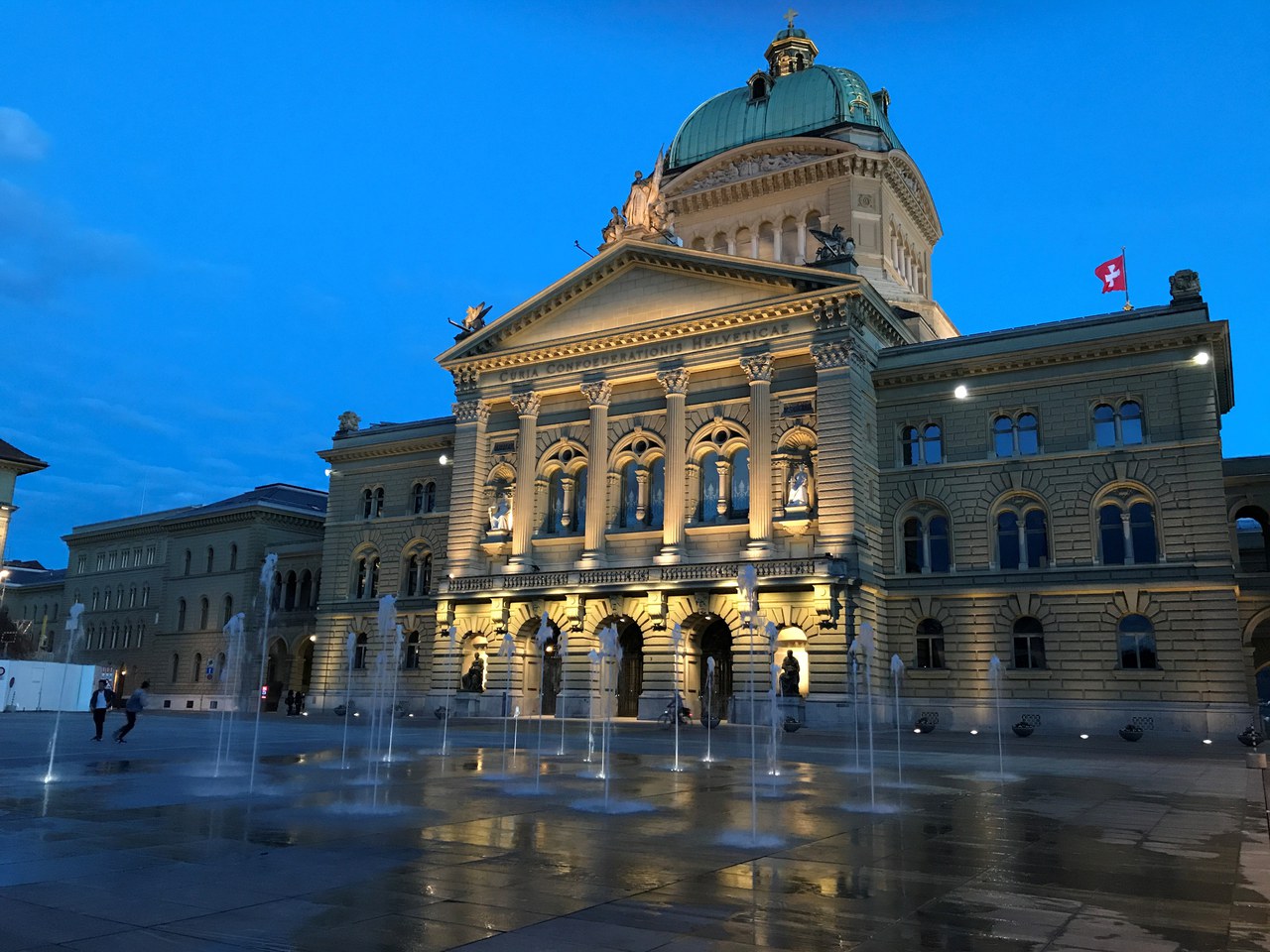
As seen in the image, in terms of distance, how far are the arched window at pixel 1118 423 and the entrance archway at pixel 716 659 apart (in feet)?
57.6

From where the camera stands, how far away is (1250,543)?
4869cm

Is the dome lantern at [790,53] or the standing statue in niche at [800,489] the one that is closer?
the standing statue in niche at [800,489]

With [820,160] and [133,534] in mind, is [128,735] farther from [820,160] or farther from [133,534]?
[133,534]

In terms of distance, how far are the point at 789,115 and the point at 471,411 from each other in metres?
28.9

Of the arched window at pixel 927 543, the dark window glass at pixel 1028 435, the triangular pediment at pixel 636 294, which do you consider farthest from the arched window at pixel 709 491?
the dark window glass at pixel 1028 435

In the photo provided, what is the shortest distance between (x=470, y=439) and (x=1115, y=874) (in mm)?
45608

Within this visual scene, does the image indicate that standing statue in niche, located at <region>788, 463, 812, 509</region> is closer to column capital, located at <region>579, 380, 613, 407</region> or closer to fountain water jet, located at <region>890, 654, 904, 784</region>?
fountain water jet, located at <region>890, 654, 904, 784</region>

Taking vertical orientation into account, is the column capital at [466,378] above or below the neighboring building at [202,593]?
above

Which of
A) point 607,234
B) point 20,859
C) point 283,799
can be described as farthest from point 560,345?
point 20,859

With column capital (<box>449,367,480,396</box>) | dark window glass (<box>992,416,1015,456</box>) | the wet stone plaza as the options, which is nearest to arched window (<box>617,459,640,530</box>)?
column capital (<box>449,367,480,396</box>)

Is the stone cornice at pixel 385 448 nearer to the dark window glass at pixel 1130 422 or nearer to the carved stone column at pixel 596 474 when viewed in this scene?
the carved stone column at pixel 596 474

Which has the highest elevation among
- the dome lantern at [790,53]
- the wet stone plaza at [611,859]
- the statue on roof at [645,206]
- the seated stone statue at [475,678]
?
the dome lantern at [790,53]

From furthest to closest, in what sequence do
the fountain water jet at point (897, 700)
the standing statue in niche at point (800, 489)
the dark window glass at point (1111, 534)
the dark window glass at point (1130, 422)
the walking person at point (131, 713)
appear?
1. the standing statue in niche at point (800, 489)
2. the dark window glass at point (1130, 422)
3. the dark window glass at point (1111, 534)
4. the walking person at point (131, 713)
5. the fountain water jet at point (897, 700)

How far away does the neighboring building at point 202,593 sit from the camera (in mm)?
66562
